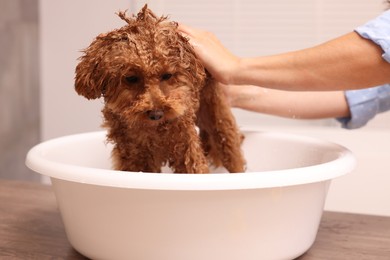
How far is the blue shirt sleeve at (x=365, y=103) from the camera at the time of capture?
5.12 feet

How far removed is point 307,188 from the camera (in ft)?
3.09

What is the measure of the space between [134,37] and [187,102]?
0.53 ft

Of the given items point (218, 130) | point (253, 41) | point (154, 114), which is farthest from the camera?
point (253, 41)

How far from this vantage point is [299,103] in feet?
5.19

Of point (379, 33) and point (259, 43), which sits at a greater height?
point (379, 33)

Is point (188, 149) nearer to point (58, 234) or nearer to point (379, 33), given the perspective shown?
point (58, 234)

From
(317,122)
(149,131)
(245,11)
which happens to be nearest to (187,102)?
(149,131)

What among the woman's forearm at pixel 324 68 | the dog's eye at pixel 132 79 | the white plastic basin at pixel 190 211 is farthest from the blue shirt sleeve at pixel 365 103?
the dog's eye at pixel 132 79

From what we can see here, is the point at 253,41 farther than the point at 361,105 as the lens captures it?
Yes

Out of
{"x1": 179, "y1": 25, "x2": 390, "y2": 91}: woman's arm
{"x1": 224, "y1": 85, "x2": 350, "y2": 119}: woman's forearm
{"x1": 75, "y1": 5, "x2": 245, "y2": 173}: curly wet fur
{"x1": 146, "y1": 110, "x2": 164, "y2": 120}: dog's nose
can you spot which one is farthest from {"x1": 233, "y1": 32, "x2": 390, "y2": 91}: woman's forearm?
{"x1": 224, "y1": 85, "x2": 350, "y2": 119}: woman's forearm

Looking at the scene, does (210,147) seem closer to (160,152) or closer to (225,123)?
(225,123)

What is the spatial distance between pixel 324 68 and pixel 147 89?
0.34m

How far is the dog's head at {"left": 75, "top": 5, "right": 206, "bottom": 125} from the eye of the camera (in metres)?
1.02

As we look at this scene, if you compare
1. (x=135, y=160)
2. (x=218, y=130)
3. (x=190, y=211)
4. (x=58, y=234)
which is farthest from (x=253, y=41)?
(x=190, y=211)
